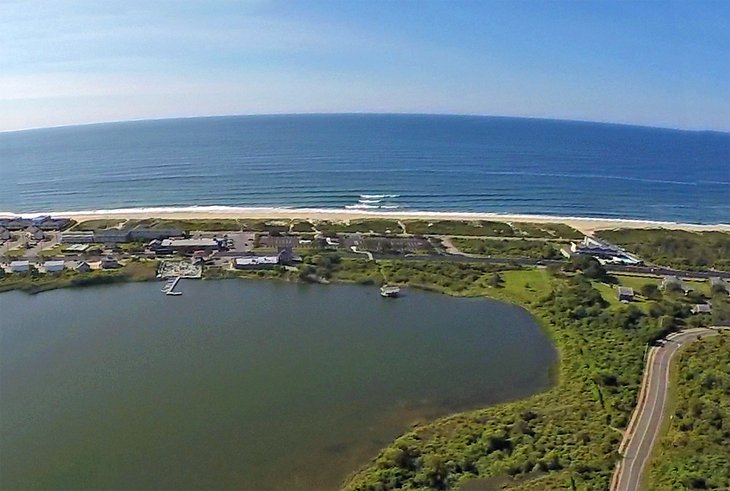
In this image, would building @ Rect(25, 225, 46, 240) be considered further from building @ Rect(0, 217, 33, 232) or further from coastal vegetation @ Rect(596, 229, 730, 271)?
coastal vegetation @ Rect(596, 229, 730, 271)

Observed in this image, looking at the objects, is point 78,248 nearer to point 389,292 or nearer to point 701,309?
point 389,292

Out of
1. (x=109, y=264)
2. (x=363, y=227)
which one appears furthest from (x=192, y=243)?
(x=363, y=227)

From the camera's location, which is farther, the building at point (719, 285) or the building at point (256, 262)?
the building at point (256, 262)

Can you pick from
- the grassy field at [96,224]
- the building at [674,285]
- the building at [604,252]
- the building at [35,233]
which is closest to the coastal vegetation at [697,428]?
the building at [674,285]

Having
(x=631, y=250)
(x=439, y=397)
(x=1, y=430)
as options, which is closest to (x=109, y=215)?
(x=1, y=430)

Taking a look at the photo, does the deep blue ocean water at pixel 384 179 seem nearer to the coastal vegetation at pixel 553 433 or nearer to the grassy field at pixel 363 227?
the grassy field at pixel 363 227

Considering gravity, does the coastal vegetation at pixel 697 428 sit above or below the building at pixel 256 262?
below

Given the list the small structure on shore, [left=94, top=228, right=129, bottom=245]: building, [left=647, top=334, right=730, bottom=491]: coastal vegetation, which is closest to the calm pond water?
[left=647, top=334, right=730, bottom=491]: coastal vegetation
